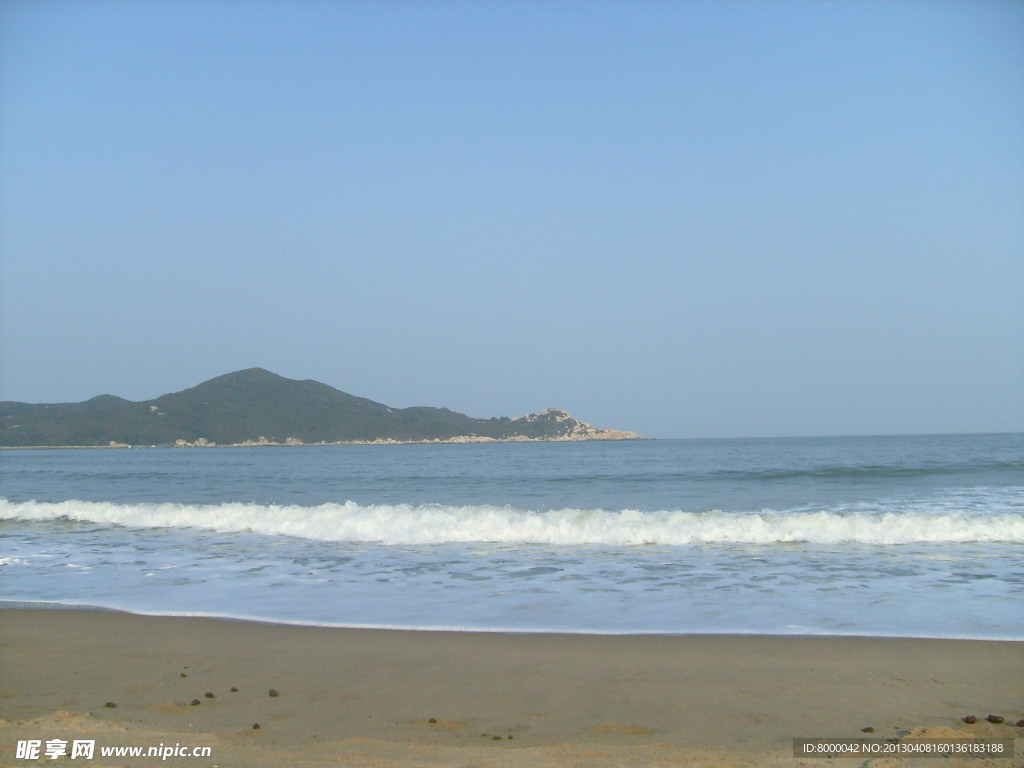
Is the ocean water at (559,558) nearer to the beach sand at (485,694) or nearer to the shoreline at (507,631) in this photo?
the shoreline at (507,631)

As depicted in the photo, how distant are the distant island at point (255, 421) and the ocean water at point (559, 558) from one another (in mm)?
77333

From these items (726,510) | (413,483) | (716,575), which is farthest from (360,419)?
(716,575)

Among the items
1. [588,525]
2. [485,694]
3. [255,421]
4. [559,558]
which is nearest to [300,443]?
[255,421]

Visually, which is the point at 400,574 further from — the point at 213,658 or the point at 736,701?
the point at 736,701

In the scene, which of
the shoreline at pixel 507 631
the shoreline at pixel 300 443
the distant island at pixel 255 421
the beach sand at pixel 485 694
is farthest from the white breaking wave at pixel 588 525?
the distant island at pixel 255 421

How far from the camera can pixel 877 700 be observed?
17.9ft

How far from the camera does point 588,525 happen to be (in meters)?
16.4

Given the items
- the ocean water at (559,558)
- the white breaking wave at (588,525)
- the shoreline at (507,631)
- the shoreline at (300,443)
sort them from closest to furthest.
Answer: the shoreline at (507,631)
the ocean water at (559,558)
the white breaking wave at (588,525)
the shoreline at (300,443)

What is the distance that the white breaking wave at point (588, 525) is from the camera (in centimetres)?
1498

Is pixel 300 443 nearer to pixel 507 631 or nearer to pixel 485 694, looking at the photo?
pixel 507 631

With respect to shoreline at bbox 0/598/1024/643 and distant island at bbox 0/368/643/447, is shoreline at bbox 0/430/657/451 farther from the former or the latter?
shoreline at bbox 0/598/1024/643

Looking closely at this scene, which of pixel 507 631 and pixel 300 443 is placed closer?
pixel 507 631

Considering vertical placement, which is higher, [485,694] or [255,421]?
[255,421]

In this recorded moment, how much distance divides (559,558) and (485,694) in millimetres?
7416
